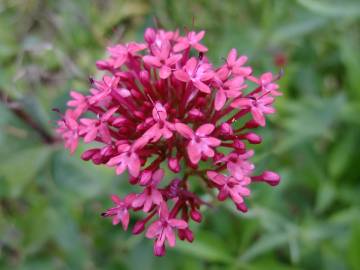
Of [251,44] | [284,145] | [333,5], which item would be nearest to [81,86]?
[251,44]

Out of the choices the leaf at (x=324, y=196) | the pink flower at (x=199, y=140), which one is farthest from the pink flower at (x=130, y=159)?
the leaf at (x=324, y=196)

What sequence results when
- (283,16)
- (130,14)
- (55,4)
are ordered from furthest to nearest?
1. (130,14)
2. (55,4)
3. (283,16)

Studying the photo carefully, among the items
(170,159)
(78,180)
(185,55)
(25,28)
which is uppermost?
(185,55)

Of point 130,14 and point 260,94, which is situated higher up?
point 260,94

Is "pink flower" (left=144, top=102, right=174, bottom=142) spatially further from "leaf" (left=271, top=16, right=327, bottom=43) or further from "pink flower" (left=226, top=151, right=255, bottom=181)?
"leaf" (left=271, top=16, right=327, bottom=43)

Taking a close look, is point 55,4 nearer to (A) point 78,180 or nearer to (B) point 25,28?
(B) point 25,28

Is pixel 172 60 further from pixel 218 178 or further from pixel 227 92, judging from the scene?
pixel 218 178
